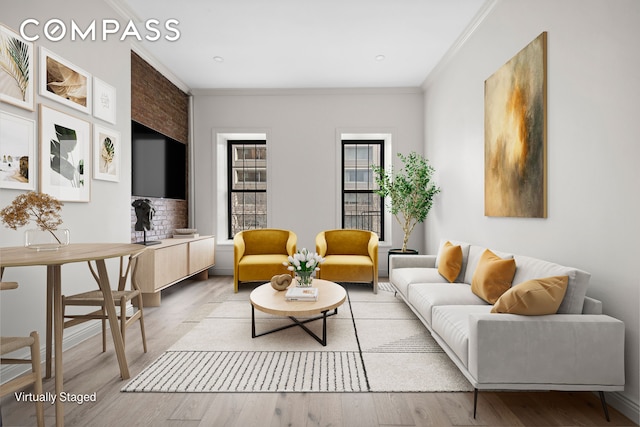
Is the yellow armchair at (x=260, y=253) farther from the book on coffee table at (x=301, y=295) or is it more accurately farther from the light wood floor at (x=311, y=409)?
the light wood floor at (x=311, y=409)

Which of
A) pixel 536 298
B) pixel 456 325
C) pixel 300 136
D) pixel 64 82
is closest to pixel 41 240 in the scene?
pixel 64 82

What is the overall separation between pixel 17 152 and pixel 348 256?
3813 millimetres

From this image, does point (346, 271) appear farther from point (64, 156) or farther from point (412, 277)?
point (64, 156)

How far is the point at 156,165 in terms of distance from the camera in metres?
4.77

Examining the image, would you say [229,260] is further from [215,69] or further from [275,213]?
[215,69]

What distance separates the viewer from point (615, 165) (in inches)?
79.7

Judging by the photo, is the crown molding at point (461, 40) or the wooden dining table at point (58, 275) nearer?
the wooden dining table at point (58, 275)

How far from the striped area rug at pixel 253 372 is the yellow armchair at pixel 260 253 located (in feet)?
6.27

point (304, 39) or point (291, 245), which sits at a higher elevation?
point (304, 39)

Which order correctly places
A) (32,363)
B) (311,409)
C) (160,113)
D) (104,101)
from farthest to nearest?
(160,113)
(104,101)
(311,409)
(32,363)

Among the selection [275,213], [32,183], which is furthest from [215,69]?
[32,183]

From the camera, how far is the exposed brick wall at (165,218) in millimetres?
4480

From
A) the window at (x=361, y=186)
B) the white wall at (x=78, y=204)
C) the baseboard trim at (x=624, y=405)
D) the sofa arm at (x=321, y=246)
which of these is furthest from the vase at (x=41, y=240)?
the window at (x=361, y=186)

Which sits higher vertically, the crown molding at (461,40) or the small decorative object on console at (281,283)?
the crown molding at (461,40)
